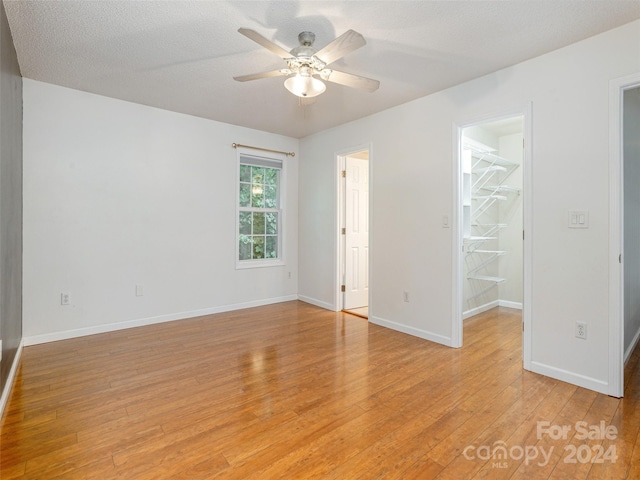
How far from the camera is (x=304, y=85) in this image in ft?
7.32

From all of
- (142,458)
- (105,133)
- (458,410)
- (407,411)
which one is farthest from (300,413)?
(105,133)

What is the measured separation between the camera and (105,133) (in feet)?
11.9

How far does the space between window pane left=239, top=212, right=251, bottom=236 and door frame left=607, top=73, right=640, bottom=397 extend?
13.2ft

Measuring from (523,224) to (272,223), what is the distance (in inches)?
135

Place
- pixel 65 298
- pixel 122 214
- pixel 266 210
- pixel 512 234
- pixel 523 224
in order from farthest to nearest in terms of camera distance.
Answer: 1. pixel 266 210
2. pixel 512 234
3. pixel 122 214
4. pixel 65 298
5. pixel 523 224

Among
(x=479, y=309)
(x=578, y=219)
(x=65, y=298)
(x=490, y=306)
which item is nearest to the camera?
(x=578, y=219)

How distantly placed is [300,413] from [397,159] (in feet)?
9.25

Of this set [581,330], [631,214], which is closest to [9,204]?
[581,330]

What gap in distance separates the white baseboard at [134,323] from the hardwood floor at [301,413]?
0.52 feet

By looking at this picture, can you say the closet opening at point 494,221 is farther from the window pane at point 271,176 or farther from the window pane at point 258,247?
the window pane at point 258,247

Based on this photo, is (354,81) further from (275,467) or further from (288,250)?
(288,250)

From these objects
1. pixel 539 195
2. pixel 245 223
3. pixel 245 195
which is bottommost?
pixel 245 223

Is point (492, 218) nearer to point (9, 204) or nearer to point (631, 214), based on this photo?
point (631, 214)

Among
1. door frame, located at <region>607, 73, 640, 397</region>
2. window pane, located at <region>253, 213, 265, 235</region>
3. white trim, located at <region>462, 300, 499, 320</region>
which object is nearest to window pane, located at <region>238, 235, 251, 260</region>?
window pane, located at <region>253, 213, 265, 235</region>
